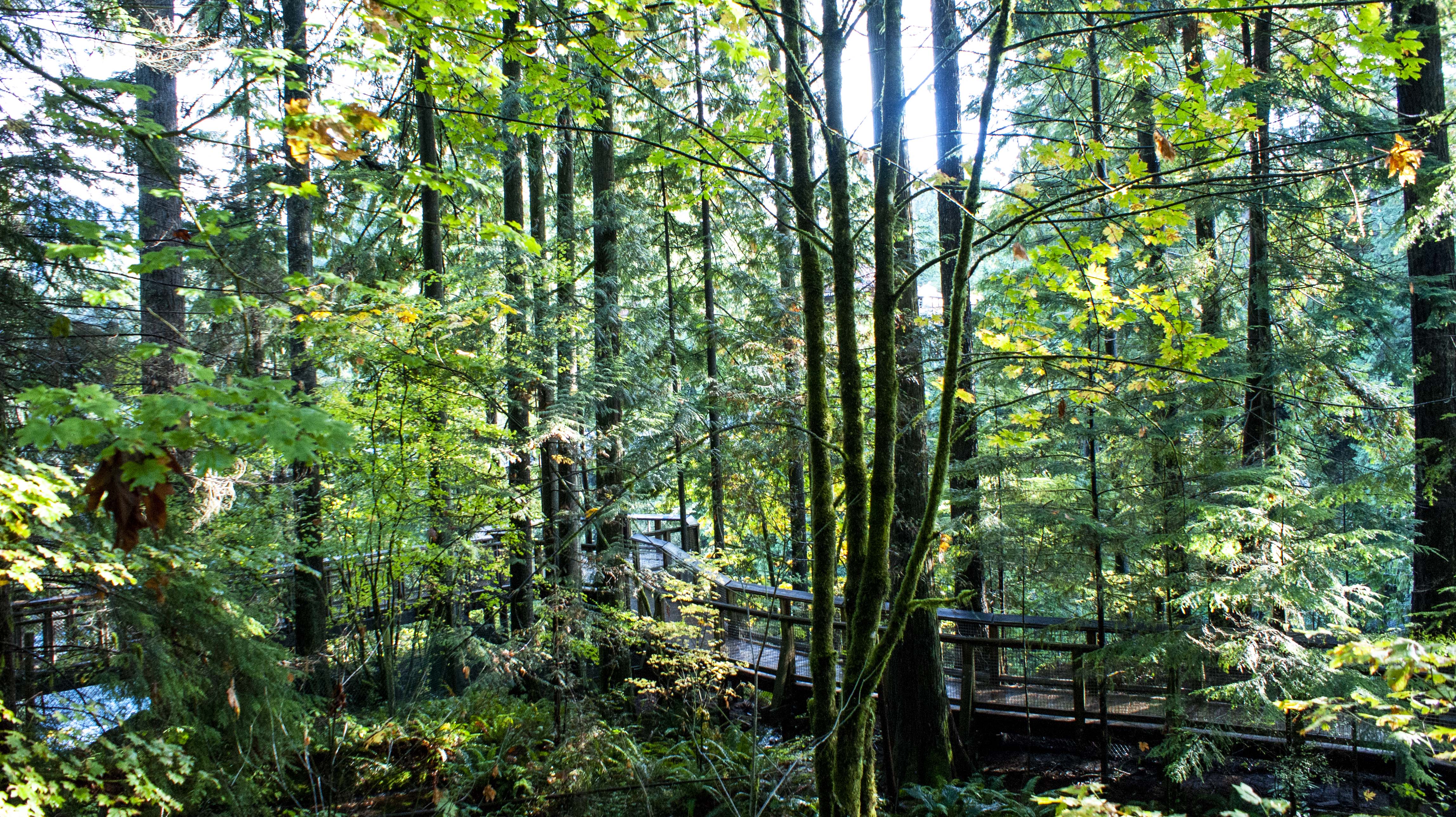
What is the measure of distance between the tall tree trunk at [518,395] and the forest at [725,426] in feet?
0.37

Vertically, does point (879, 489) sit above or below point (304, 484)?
above

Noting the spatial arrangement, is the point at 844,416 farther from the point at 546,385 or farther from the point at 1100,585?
the point at 546,385

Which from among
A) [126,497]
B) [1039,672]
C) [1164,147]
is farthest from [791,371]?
[126,497]

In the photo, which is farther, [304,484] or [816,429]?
[304,484]

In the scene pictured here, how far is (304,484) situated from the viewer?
645cm

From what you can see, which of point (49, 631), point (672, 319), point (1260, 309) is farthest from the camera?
point (672, 319)

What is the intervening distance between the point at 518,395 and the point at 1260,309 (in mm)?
8441

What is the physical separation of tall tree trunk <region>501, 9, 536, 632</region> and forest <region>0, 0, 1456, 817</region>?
0.37ft

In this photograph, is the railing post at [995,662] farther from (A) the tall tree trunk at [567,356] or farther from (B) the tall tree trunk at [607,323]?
(A) the tall tree trunk at [567,356]

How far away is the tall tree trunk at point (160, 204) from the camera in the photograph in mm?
5801

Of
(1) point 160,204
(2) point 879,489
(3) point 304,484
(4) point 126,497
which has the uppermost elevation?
(1) point 160,204

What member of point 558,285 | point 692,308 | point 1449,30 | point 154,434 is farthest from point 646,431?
point 1449,30

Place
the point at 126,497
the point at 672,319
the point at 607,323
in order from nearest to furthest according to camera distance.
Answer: the point at 126,497
the point at 607,323
the point at 672,319

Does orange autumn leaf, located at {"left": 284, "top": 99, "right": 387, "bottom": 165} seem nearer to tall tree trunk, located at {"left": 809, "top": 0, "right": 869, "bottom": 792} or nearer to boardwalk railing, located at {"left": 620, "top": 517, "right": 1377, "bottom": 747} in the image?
tall tree trunk, located at {"left": 809, "top": 0, "right": 869, "bottom": 792}
